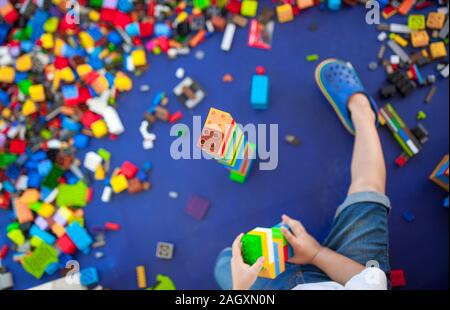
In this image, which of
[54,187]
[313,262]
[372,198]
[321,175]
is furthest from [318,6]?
[54,187]

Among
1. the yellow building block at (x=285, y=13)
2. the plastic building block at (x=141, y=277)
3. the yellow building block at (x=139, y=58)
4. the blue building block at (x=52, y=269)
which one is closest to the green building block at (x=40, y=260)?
the blue building block at (x=52, y=269)

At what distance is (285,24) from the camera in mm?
1274

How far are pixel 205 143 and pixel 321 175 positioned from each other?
580 millimetres

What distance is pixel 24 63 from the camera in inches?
52.0

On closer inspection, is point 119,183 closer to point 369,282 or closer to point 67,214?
point 67,214

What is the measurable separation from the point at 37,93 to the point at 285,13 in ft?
2.48

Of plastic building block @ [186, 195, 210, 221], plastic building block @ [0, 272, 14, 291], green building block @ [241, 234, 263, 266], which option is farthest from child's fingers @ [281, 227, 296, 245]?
plastic building block @ [0, 272, 14, 291]

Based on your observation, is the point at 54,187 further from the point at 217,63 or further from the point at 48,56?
the point at 217,63

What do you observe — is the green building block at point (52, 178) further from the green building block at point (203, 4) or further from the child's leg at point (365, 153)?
the child's leg at point (365, 153)

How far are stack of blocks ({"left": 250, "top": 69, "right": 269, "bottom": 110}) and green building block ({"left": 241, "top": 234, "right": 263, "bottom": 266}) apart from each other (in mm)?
440

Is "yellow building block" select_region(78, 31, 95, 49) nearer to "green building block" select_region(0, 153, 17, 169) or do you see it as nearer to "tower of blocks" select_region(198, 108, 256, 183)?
"green building block" select_region(0, 153, 17, 169)

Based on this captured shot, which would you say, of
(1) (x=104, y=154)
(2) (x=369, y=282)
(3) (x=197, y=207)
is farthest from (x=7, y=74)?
(2) (x=369, y=282)

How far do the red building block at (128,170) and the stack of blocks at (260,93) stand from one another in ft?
1.24

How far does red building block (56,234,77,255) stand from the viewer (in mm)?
1200
